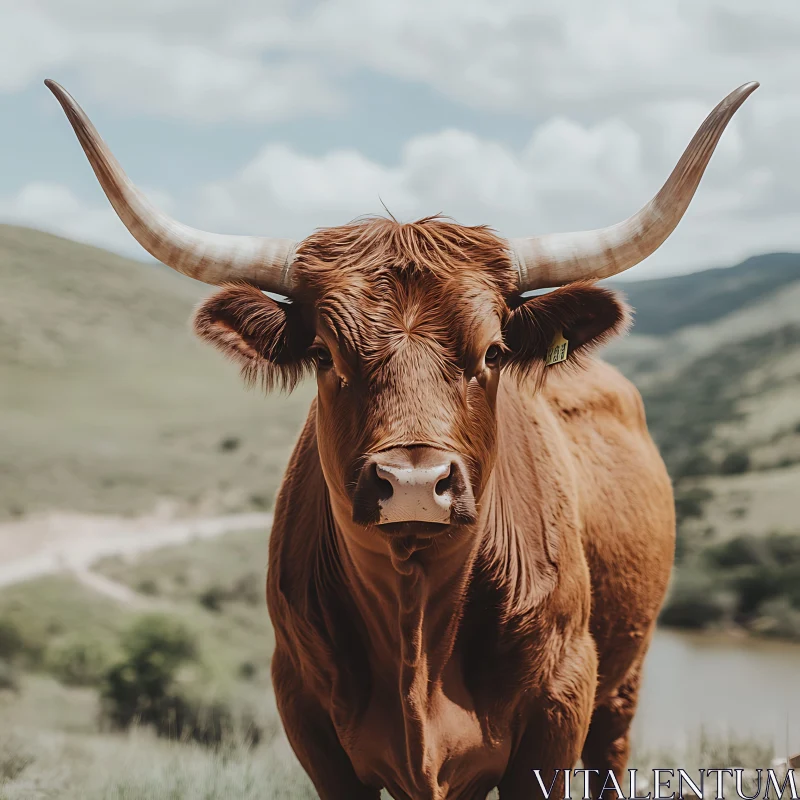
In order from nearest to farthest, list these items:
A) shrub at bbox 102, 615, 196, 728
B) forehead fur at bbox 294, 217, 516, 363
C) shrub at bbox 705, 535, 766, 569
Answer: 1. forehead fur at bbox 294, 217, 516, 363
2. shrub at bbox 102, 615, 196, 728
3. shrub at bbox 705, 535, 766, 569

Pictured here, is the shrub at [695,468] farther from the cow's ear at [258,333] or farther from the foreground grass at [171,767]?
the cow's ear at [258,333]

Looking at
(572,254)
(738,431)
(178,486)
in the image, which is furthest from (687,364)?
(572,254)

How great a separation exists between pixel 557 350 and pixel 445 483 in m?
1.18

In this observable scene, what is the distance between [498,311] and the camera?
4.11 m

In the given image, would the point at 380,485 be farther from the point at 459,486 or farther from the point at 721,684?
the point at 721,684

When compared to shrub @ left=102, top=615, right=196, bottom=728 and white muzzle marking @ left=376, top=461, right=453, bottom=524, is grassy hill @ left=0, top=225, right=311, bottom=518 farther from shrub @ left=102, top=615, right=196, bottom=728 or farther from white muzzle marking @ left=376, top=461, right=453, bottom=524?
white muzzle marking @ left=376, top=461, right=453, bottom=524

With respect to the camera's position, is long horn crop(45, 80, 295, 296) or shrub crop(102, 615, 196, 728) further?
shrub crop(102, 615, 196, 728)

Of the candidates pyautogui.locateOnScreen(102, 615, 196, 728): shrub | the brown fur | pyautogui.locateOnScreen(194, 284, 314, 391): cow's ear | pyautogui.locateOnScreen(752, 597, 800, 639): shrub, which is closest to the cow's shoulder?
the brown fur

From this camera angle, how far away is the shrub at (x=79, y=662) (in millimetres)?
20312

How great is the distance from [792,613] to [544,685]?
82.4 feet

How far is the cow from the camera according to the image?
382cm

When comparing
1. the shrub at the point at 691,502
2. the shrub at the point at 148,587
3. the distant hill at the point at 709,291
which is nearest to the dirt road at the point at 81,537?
the shrub at the point at 148,587

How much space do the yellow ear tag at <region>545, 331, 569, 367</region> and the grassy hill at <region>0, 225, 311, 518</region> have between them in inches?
987

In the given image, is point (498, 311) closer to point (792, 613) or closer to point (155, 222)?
point (155, 222)
